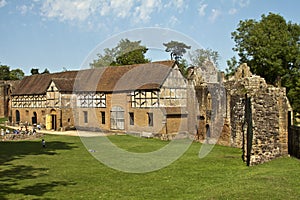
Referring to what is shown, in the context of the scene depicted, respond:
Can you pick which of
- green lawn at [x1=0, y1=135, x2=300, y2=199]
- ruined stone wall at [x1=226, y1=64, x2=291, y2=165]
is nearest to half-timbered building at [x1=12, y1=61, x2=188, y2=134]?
green lawn at [x1=0, y1=135, x2=300, y2=199]

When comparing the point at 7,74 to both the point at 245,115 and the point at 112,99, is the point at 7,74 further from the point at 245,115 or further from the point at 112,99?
the point at 245,115

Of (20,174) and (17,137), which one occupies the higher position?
(17,137)

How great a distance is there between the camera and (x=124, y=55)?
205 ft

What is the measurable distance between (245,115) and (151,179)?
710cm

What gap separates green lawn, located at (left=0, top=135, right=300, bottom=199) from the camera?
480 inches

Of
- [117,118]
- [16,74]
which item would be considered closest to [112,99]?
[117,118]

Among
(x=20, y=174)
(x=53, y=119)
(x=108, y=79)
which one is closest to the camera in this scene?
(x=20, y=174)

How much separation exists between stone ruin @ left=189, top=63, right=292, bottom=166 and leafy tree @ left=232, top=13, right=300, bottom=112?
26.5ft

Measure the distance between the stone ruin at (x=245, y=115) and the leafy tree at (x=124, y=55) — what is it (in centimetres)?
2341

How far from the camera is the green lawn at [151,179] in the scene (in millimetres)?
12203

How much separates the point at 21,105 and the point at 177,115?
24986 mm

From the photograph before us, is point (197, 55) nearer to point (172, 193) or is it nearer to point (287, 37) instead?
Result: point (287, 37)

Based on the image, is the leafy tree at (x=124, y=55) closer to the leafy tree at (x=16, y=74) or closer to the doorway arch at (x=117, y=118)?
the doorway arch at (x=117, y=118)

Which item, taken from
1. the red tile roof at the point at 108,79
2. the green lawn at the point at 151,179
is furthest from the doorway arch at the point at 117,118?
the green lawn at the point at 151,179
